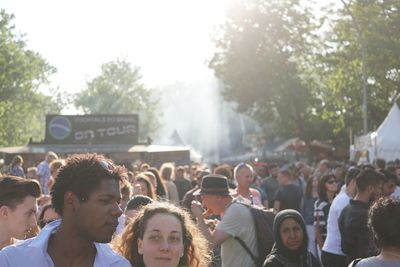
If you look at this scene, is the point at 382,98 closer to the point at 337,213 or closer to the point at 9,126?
the point at 337,213

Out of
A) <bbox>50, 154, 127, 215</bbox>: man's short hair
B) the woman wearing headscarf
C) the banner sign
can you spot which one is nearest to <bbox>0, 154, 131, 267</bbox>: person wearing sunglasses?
<bbox>50, 154, 127, 215</bbox>: man's short hair

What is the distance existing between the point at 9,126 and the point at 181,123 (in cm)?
8758

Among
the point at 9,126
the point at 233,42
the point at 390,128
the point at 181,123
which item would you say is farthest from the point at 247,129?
the point at 390,128

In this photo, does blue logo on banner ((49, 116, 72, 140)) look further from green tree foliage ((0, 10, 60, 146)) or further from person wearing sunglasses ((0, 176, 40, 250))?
person wearing sunglasses ((0, 176, 40, 250))

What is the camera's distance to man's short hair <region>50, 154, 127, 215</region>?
383cm

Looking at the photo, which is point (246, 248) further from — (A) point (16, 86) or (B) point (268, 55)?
(A) point (16, 86)

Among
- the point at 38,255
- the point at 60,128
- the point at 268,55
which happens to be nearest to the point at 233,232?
the point at 38,255

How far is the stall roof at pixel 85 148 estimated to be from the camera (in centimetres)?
3281

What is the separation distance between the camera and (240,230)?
7.46 meters

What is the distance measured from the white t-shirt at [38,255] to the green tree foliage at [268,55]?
46.5m

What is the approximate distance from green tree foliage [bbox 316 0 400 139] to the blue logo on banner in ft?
40.4

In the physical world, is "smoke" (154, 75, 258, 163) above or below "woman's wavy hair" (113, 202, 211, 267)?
above

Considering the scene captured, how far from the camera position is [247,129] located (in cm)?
13700

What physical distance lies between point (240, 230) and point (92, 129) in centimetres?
3058
